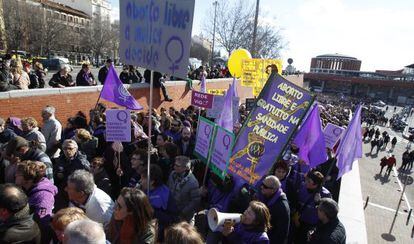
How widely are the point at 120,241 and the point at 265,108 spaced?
2.46 meters

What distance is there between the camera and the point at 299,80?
158ft

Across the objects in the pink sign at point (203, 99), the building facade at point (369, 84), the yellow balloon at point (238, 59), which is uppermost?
the yellow balloon at point (238, 59)

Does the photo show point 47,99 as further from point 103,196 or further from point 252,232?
point 252,232

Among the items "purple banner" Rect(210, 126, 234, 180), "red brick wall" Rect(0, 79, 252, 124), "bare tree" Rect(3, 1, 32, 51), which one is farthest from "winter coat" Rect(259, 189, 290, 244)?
"bare tree" Rect(3, 1, 32, 51)

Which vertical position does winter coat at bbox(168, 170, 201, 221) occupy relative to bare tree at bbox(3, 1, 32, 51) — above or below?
below

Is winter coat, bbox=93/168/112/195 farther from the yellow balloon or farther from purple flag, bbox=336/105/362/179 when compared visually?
the yellow balloon

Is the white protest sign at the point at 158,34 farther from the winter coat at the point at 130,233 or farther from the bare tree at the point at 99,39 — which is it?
the bare tree at the point at 99,39

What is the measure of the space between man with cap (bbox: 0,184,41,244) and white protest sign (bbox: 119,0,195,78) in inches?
69.2

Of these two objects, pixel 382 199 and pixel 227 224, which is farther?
pixel 382 199

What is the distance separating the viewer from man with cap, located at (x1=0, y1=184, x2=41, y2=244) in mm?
2602

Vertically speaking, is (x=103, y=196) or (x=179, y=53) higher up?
(x=179, y=53)

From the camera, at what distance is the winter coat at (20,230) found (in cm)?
258

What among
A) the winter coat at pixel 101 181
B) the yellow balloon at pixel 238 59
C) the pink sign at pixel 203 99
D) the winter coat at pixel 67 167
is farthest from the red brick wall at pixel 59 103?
the winter coat at pixel 101 181

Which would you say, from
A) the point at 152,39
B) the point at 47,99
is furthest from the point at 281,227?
the point at 47,99
